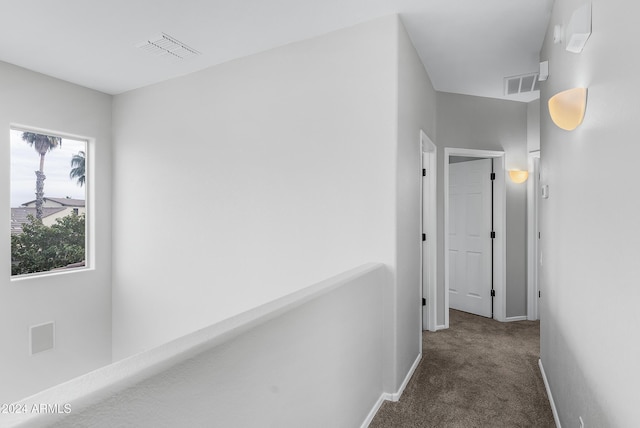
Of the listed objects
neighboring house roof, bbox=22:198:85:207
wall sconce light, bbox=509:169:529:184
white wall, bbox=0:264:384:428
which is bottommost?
white wall, bbox=0:264:384:428

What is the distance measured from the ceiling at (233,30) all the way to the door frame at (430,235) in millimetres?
942

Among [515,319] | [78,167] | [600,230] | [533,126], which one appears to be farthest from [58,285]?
[533,126]

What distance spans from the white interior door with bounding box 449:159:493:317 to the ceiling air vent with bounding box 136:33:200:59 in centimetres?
344

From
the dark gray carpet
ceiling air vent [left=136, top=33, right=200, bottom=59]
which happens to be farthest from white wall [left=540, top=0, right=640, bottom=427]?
ceiling air vent [left=136, top=33, right=200, bottom=59]

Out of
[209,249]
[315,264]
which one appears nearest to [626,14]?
[315,264]

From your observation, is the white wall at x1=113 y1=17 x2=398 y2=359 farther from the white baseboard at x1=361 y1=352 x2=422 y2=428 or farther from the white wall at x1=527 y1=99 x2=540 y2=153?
the white wall at x1=527 y1=99 x2=540 y2=153

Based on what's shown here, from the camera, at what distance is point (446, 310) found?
4105 millimetres

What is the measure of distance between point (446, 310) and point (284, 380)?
3.19 metres

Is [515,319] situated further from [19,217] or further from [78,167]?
[19,217]

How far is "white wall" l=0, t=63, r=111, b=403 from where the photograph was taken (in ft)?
10.8

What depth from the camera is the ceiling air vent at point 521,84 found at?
11.6ft

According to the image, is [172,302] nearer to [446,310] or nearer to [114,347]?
[114,347]

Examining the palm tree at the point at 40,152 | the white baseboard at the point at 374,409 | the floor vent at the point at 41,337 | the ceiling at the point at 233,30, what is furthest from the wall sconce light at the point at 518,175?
the floor vent at the point at 41,337

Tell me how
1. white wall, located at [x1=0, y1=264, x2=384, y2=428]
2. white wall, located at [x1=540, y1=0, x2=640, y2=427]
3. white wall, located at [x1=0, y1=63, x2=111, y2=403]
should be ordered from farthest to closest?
1. white wall, located at [x1=0, y1=63, x2=111, y2=403]
2. white wall, located at [x1=540, y1=0, x2=640, y2=427]
3. white wall, located at [x1=0, y1=264, x2=384, y2=428]
